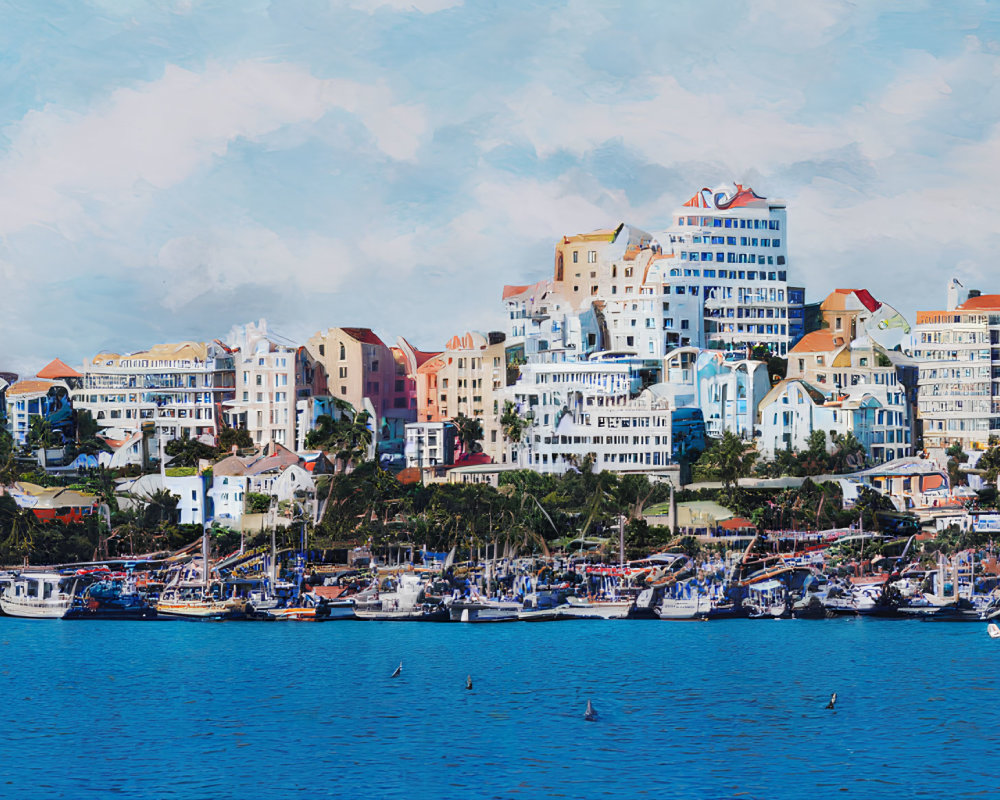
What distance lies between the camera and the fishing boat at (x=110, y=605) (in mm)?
66000

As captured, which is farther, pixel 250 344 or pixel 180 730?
pixel 250 344

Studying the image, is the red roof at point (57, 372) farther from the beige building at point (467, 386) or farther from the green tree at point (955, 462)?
the green tree at point (955, 462)

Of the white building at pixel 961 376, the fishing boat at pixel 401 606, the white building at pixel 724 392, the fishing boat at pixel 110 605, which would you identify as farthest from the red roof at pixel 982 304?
the fishing boat at pixel 110 605

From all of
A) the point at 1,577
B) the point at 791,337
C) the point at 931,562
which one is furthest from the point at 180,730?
the point at 791,337

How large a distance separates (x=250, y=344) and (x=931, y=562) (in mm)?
35687

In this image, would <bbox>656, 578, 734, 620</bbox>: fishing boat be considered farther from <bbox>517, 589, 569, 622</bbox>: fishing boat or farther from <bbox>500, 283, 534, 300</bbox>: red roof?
<bbox>500, 283, 534, 300</bbox>: red roof

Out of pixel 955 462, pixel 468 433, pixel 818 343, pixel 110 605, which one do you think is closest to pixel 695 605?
pixel 955 462

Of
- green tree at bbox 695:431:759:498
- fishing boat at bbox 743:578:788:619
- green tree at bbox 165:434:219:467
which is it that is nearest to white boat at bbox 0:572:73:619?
green tree at bbox 165:434:219:467

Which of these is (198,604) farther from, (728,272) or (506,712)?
(728,272)

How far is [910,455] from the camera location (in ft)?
253

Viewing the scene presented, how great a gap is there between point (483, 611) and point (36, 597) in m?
18.2

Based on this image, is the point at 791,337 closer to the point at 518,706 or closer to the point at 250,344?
the point at 250,344

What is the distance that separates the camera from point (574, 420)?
252 feet

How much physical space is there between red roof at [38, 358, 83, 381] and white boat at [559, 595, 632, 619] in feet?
117
